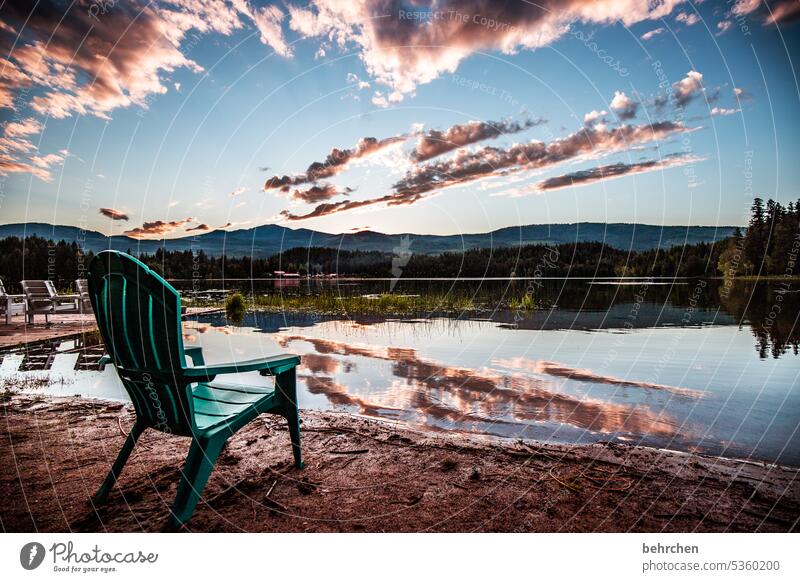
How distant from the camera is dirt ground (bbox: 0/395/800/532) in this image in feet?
9.06

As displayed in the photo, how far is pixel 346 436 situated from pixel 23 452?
8.54 ft

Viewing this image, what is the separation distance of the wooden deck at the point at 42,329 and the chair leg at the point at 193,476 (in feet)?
29.3

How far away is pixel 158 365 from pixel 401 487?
5.57 feet

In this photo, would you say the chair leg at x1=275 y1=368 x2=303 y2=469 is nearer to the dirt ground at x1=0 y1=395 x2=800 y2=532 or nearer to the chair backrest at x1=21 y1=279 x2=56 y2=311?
the dirt ground at x1=0 y1=395 x2=800 y2=532

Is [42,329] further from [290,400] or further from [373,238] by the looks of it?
[290,400]

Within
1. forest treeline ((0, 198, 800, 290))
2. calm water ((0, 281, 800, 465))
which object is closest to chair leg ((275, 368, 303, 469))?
forest treeline ((0, 198, 800, 290))

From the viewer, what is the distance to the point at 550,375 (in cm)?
679

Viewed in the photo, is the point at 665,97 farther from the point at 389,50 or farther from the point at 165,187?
the point at 165,187

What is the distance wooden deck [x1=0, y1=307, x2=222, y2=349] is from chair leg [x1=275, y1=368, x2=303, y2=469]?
8774 mm

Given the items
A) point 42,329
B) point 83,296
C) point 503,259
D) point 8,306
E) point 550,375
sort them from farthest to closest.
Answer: point 503,259 → point 83,296 → point 8,306 → point 42,329 → point 550,375

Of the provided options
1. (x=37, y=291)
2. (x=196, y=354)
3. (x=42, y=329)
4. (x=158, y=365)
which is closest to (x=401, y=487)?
(x=158, y=365)

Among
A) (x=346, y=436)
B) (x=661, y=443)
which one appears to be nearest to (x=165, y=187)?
(x=346, y=436)

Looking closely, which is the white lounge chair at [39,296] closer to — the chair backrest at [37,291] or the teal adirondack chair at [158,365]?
the chair backrest at [37,291]

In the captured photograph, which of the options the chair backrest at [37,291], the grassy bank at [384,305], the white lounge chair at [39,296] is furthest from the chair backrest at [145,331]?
the grassy bank at [384,305]
